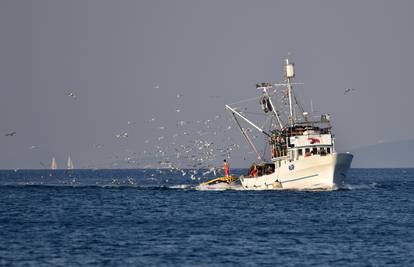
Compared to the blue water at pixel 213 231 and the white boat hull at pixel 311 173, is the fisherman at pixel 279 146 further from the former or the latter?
the blue water at pixel 213 231

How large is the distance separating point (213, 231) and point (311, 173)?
39793 millimetres

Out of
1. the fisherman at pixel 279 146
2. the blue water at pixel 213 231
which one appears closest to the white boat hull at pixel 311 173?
the fisherman at pixel 279 146

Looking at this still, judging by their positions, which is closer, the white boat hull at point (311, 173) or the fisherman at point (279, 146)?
the white boat hull at point (311, 173)

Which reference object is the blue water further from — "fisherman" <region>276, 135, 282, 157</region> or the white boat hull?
"fisherman" <region>276, 135, 282, 157</region>

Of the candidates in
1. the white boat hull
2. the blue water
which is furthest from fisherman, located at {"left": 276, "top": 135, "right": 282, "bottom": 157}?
the blue water

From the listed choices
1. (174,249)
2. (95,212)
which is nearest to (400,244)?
(174,249)

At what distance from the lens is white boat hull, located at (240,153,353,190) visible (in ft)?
357

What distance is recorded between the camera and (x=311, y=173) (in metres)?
110

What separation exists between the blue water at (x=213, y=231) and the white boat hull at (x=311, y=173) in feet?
5.80

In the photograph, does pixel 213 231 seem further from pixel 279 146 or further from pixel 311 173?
pixel 279 146

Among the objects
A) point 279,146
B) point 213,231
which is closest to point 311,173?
point 279,146

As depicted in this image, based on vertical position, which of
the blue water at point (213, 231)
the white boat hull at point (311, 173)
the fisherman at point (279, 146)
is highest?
the fisherman at point (279, 146)

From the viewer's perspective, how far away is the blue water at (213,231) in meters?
57.7

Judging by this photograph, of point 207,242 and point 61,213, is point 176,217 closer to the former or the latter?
point 61,213
